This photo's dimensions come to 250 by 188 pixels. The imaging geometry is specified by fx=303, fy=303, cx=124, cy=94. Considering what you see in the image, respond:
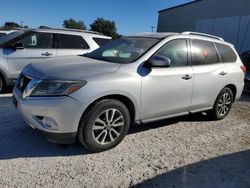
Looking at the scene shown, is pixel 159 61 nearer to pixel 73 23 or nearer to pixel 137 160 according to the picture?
pixel 137 160

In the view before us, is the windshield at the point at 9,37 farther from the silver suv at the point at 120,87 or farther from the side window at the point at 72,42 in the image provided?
the silver suv at the point at 120,87

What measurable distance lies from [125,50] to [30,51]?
3.38 meters

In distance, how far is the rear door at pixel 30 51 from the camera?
7.08 meters

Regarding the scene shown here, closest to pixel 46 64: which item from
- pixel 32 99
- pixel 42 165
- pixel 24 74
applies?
pixel 24 74

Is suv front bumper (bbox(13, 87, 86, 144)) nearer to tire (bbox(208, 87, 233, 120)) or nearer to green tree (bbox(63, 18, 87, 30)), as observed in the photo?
tire (bbox(208, 87, 233, 120))

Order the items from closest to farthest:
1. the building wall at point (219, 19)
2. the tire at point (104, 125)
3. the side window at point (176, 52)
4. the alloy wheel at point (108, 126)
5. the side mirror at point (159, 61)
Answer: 1. the tire at point (104, 125)
2. the alloy wheel at point (108, 126)
3. the side mirror at point (159, 61)
4. the side window at point (176, 52)
5. the building wall at point (219, 19)

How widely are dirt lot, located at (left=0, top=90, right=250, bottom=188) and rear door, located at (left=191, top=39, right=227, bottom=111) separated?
56cm

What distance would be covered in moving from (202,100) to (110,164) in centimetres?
231

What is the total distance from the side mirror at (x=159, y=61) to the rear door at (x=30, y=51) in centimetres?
382

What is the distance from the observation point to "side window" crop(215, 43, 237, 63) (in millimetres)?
5758

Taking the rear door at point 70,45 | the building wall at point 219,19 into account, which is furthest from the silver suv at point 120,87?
the building wall at point 219,19

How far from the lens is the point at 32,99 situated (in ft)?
12.1

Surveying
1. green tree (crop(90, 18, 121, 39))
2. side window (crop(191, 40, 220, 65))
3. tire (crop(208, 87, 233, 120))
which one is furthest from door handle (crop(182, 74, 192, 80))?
Result: green tree (crop(90, 18, 121, 39))

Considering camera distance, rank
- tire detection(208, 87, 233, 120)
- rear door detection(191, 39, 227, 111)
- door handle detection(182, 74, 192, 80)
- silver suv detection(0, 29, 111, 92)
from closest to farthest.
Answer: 1. door handle detection(182, 74, 192, 80)
2. rear door detection(191, 39, 227, 111)
3. tire detection(208, 87, 233, 120)
4. silver suv detection(0, 29, 111, 92)
